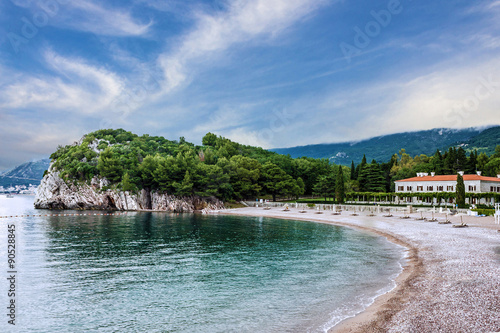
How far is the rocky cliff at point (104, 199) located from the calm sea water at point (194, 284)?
182ft

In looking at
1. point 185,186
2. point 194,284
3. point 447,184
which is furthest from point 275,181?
point 194,284

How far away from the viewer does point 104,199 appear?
294 ft

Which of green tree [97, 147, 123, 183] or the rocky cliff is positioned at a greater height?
green tree [97, 147, 123, 183]

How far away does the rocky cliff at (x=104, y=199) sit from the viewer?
285ft

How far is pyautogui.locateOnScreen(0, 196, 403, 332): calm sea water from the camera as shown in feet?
40.5

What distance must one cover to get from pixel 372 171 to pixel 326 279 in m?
81.0

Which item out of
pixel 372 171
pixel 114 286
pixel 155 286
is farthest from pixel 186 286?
pixel 372 171

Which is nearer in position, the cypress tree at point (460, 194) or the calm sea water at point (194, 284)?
the calm sea water at point (194, 284)

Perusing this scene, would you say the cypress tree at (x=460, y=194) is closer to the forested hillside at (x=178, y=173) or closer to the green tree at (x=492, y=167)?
the forested hillside at (x=178, y=173)

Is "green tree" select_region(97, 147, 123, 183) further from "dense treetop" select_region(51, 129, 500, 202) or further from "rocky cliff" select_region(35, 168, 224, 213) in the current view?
"rocky cliff" select_region(35, 168, 224, 213)

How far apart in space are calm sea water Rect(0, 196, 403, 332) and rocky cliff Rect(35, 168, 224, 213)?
5546 centimetres

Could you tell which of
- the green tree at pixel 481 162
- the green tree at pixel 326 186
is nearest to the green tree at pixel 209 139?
the green tree at pixel 326 186

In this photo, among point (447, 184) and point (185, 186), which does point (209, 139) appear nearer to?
point (185, 186)

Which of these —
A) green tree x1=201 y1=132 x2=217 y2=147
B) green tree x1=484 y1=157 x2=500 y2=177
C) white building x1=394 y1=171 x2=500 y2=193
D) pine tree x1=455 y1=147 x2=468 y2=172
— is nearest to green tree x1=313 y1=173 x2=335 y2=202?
white building x1=394 y1=171 x2=500 y2=193
